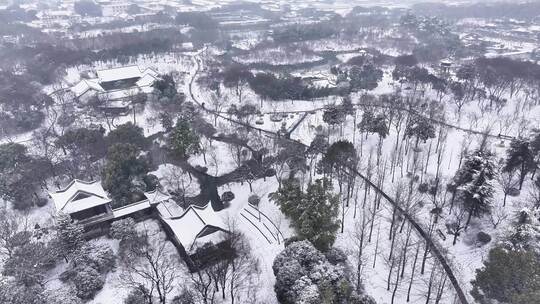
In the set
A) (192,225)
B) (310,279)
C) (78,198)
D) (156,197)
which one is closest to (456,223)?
(310,279)

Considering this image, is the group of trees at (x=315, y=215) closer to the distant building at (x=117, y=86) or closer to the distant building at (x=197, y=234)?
the distant building at (x=197, y=234)

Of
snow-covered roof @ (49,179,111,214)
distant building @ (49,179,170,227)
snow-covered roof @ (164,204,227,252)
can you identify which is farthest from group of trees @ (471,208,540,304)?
snow-covered roof @ (49,179,111,214)

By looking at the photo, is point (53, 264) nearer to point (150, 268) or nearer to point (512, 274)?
point (150, 268)

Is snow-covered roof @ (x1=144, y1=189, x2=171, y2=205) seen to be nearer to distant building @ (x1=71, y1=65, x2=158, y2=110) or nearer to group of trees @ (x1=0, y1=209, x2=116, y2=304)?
group of trees @ (x1=0, y1=209, x2=116, y2=304)

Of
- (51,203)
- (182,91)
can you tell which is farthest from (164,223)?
(182,91)

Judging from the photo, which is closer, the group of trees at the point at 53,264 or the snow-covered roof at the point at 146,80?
the group of trees at the point at 53,264

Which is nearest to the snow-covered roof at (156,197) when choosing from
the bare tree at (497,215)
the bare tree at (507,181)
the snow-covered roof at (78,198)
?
the snow-covered roof at (78,198)

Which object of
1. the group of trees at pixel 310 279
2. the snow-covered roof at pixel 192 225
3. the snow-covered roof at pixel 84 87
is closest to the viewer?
the group of trees at pixel 310 279
